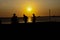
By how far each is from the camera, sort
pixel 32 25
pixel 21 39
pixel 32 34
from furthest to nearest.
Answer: pixel 32 25, pixel 32 34, pixel 21 39

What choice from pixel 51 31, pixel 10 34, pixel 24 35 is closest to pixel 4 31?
pixel 10 34

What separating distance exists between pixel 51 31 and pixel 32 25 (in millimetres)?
2432

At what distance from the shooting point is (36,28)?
21.5 meters

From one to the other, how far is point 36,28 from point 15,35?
2689 mm

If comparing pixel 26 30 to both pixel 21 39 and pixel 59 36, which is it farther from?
pixel 59 36

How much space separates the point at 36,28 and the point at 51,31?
5.50 ft

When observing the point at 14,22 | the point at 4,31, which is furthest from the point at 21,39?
the point at 14,22

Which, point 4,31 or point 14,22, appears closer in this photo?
point 4,31

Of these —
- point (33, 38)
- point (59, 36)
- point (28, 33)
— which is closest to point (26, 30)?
point (28, 33)

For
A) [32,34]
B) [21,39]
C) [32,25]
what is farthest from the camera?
[32,25]

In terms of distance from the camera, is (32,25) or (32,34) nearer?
(32,34)

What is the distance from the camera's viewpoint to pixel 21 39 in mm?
18984

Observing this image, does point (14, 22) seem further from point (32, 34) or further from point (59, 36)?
point (59, 36)

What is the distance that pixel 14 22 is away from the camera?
891 inches
